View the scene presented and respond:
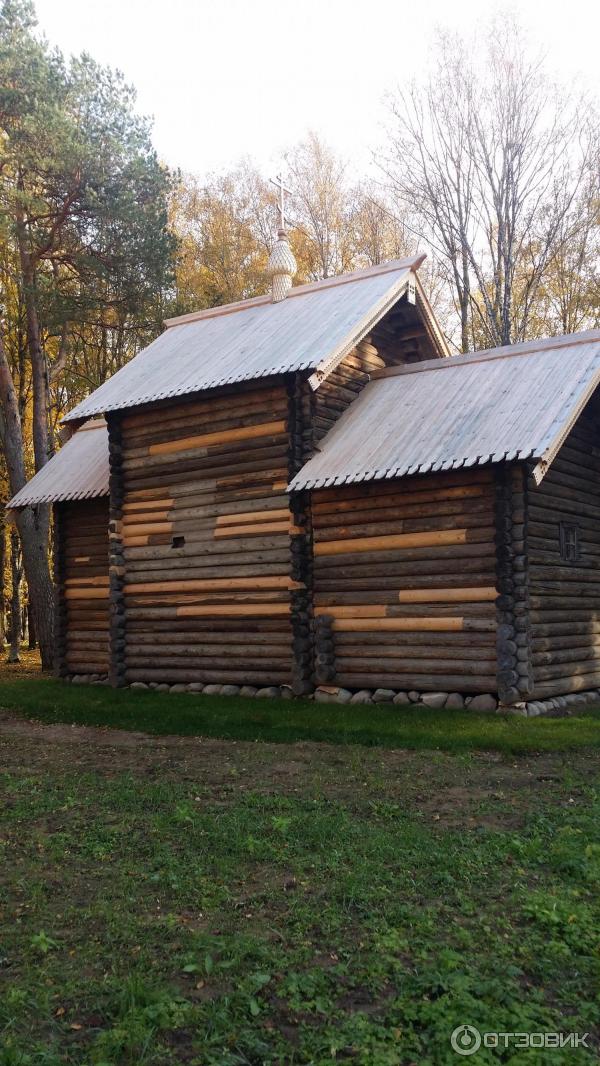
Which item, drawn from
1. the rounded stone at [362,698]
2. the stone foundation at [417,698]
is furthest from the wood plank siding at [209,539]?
the rounded stone at [362,698]

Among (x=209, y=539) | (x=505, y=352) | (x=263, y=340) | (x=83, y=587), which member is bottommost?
(x=83, y=587)

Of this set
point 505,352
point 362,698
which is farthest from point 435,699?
point 505,352

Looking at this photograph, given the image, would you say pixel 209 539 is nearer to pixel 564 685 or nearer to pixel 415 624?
pixel 415 624

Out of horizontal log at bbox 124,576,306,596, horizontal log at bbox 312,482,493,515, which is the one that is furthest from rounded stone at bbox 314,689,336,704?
horizontal log at bbox 312,482,493,515

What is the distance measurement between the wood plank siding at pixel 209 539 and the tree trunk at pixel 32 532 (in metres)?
5.73

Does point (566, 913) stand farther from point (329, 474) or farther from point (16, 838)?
point (329, 474)

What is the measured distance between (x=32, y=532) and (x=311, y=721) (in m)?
12.6

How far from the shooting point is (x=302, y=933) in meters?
4.66

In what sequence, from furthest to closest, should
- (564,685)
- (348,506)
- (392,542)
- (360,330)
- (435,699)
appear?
(360,330), (348,506), (392,542), (564,685), (435,699)

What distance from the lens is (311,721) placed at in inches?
463

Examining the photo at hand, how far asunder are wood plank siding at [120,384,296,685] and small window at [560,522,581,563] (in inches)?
170

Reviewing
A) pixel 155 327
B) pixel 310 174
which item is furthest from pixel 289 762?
pixel 310 174

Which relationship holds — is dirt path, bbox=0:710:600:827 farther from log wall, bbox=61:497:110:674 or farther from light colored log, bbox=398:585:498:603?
log wall, bbox=61:497:110:674

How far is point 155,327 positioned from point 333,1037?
2373 centimetres
